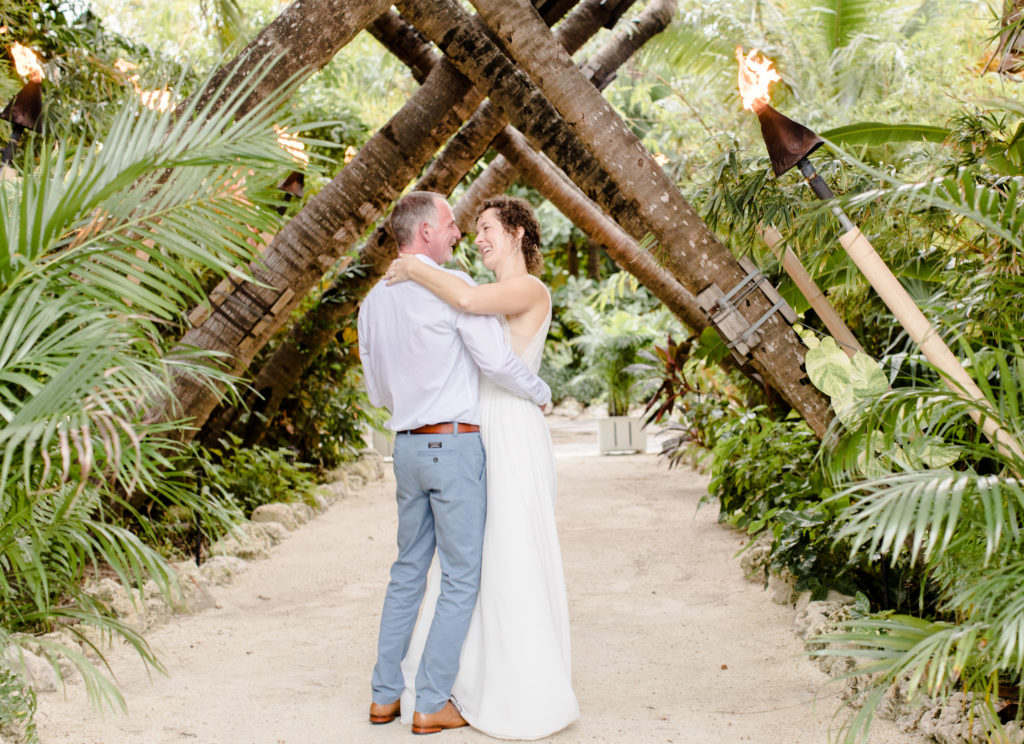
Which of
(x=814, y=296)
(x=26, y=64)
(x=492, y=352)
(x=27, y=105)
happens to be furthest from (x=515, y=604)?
(x=26, y=64)

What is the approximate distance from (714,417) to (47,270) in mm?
6628

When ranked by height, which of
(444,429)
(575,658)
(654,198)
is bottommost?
(575,658)

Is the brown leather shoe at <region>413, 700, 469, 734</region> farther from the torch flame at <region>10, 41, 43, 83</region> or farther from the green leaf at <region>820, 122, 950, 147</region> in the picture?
the torch flame at <region>10, 41, 43, 83</region>

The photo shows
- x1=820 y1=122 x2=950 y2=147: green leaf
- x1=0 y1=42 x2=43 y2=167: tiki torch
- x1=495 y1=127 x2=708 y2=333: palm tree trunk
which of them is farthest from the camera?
x1=495 y1=127 x2=708 y2=333: palm tree trunk

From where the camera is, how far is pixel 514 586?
2.89 metres

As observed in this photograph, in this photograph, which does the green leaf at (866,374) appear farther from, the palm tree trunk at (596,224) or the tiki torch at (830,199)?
the palm tree trunk at (596,224)

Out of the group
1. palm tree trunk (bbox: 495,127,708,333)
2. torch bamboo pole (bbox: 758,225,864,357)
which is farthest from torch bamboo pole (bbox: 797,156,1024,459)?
palm tree trunk (bbox: 495,127,708,333)

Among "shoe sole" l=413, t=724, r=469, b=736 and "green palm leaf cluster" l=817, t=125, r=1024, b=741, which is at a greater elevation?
"green palm leaf cluster" l=817, t=125, r=1024, b=741

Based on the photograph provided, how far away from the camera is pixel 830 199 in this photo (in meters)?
2.60

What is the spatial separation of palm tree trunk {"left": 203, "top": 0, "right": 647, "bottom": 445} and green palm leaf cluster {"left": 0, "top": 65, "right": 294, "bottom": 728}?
3734 mm

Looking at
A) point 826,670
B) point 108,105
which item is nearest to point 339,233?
point 108,105

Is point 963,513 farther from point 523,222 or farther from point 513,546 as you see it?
point 523,222

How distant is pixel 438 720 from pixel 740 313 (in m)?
1.89

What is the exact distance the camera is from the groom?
2.86 meters
